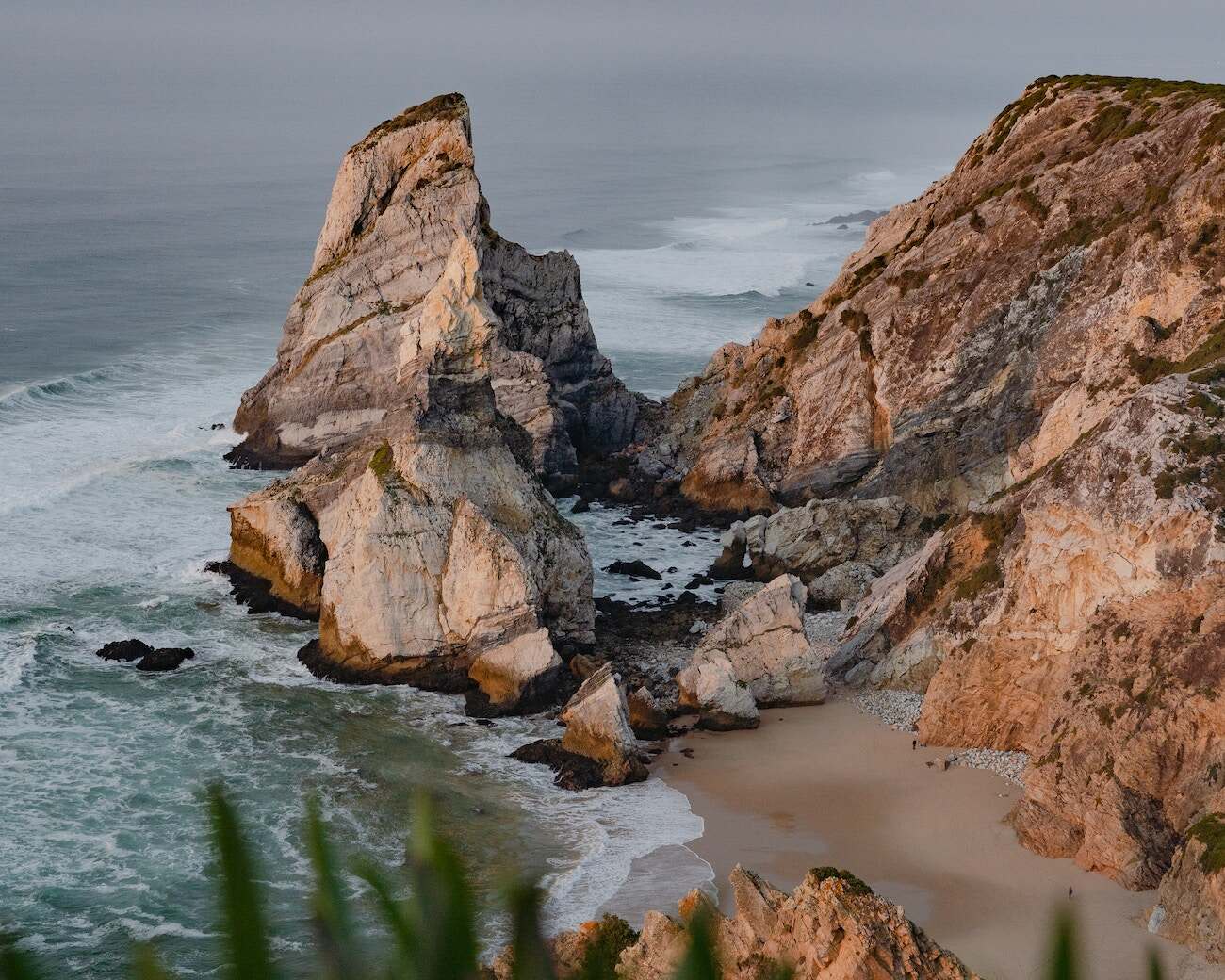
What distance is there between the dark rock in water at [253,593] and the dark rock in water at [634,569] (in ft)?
27.8

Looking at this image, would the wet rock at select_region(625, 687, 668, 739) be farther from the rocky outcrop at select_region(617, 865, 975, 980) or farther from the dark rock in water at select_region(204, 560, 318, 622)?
the rocky outcrop at select_region(617, 865, 975, 980)

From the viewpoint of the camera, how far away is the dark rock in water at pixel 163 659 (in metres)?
Result: 30.7

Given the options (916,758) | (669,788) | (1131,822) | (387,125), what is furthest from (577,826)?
(387,125)

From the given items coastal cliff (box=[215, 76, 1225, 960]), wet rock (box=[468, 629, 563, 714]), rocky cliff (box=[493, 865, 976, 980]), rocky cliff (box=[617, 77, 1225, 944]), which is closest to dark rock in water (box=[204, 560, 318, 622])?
coastal cliff (box=[215, 76, 1225, 960])

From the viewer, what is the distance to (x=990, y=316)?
41.9m

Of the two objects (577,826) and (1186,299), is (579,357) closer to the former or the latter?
(1186,299)

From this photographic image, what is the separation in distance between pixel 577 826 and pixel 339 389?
24.5 metres

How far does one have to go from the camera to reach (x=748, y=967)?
15.1m

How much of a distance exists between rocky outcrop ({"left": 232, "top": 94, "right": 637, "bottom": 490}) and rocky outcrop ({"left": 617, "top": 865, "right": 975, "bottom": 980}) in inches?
1175

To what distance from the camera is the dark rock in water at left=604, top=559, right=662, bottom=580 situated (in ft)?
126

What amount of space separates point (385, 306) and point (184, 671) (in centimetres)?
1807

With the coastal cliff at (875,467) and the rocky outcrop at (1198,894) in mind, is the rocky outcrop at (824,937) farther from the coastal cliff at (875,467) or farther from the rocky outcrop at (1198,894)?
the coastal cliff at (875,467)

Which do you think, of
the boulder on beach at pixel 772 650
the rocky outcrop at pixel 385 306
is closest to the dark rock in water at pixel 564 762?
the boulder on beach at pixel 772 650

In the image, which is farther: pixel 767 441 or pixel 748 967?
pixel 767 441
